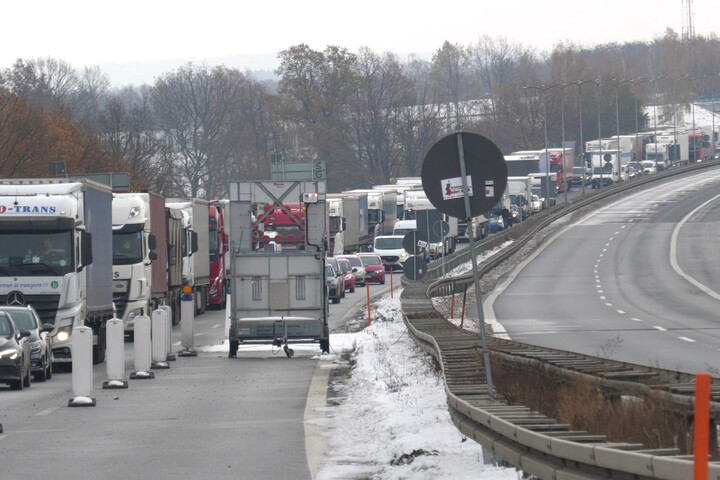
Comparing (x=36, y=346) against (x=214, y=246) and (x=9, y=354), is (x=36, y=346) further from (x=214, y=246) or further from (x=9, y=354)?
(x=214, y=246)

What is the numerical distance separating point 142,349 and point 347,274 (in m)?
37.1

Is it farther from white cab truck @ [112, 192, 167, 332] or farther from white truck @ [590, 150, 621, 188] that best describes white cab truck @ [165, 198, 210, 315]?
white truck @ [590, 150, 621, 188]

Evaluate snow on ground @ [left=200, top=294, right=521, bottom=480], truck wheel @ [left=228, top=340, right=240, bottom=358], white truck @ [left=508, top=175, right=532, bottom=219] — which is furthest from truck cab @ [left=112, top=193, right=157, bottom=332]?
white truck @ [left=508, top=175, right=532, bottom=219]

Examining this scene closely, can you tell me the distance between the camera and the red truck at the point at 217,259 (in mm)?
49406

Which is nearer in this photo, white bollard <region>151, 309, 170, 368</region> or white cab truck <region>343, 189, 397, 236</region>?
white bollard <region>151, 309, 170, 368</region>

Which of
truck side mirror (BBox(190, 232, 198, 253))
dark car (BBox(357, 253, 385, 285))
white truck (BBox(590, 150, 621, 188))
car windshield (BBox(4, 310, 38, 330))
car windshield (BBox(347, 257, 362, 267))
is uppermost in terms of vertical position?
white truck (BBox(590, 150, 621, 188))

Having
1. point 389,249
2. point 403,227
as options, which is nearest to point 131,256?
point 389,249

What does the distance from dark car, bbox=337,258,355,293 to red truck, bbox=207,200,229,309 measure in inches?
311

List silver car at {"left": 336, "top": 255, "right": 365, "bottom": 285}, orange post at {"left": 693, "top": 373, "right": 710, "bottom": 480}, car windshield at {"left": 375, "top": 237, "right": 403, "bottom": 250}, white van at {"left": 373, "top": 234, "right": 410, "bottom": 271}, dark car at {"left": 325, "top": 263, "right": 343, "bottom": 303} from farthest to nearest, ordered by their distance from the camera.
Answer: car windshield at {"left": 375, "top": 237, "right": 403, "bottom": 250}
white van at {"left": 373, "top": 234, "right": 410, "bottom": 271}
silver car at {"left": 336, "top": 255, "right": 365, "bottom": 285}
dark car at {"left": 325, "top": 263, "right": 343, "bottom": 303}
orange post at {"left": 693, "top": 373, "right": 710, "bottom": 480}

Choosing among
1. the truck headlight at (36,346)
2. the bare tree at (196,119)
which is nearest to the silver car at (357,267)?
the truck headlight at (36,346)

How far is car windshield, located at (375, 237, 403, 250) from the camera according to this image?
72.8m

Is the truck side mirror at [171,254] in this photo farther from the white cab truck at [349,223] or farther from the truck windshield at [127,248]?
the white cab truck at [349,223]

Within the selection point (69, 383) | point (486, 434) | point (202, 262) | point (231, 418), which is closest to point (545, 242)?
point (202, 262)

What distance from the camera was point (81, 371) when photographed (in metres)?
17.4
